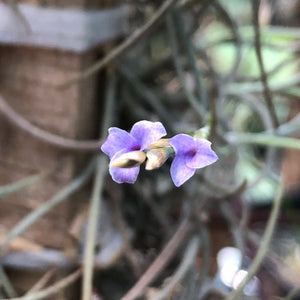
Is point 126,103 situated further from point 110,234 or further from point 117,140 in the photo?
point 117,140

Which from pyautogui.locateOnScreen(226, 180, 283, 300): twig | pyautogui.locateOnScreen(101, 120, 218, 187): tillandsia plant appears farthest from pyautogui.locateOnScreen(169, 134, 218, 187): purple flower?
pyautogui.locateOnScreen(226, 180, 283, 300): twig

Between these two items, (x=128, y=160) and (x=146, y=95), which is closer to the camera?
(x=128, y=160)

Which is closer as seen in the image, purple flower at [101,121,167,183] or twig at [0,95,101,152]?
purple flower at [101,121,167,183]

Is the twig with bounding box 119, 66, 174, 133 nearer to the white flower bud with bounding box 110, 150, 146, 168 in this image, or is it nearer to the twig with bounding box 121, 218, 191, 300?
the twig with bounding box 121, 218, 191, 300

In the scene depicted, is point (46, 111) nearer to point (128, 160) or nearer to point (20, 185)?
point (20, 185)

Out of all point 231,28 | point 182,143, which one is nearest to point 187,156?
point 182,143

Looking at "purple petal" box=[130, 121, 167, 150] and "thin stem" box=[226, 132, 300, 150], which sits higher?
"thin stem" box=[226, 132, 300, 150]

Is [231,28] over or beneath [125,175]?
over
